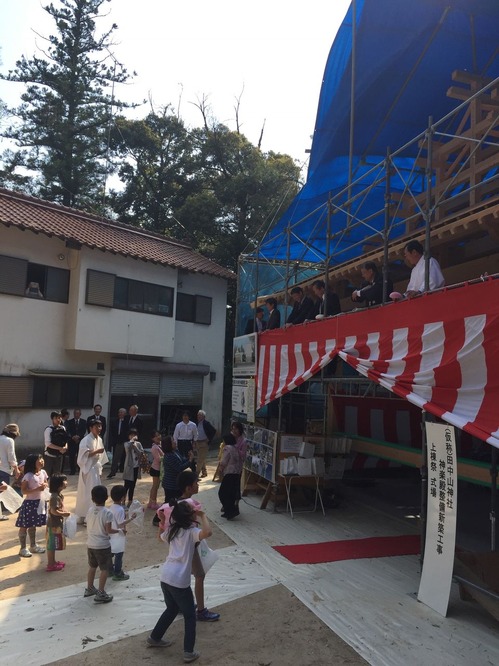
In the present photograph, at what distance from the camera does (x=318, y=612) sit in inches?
199

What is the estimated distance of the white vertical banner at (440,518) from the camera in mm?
5008

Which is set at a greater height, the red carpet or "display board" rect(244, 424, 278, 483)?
"display board" rect(244, 424, 278, 483)

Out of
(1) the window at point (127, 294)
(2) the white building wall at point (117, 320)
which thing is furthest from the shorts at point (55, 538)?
(1) the window at point (127, 294)

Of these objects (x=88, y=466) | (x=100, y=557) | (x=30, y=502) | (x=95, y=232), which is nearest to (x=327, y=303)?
(x=88, y=466)

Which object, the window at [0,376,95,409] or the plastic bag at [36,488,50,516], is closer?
the plastic bag at [36,488,50,516]

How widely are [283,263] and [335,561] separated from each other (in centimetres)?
1014

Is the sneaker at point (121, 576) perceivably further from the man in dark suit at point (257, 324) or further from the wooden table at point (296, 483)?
the man in dark suit at point (257, 324)

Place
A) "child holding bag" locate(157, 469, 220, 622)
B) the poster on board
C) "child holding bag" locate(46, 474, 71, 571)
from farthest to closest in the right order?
the poster on board → "child holding bag" locate(46, 474, 71, 571) → "child holding bag" locate(157, 469, 220, 622)

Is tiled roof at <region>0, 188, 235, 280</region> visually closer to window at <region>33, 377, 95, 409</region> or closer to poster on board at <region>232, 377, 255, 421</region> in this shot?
window at <region>33, 377, 95, 409</region>

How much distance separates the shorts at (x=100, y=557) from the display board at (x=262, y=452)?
4.04 meters

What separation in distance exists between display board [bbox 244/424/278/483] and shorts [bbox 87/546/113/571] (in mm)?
4044

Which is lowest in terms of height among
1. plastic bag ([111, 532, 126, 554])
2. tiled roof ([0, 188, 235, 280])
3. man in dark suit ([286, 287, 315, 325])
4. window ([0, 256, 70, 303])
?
plastic bag ([111, 532, 126, 554])

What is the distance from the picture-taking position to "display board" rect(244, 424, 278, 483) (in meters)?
9.03

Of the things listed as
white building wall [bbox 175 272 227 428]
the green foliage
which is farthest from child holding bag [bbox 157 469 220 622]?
the green foliage
